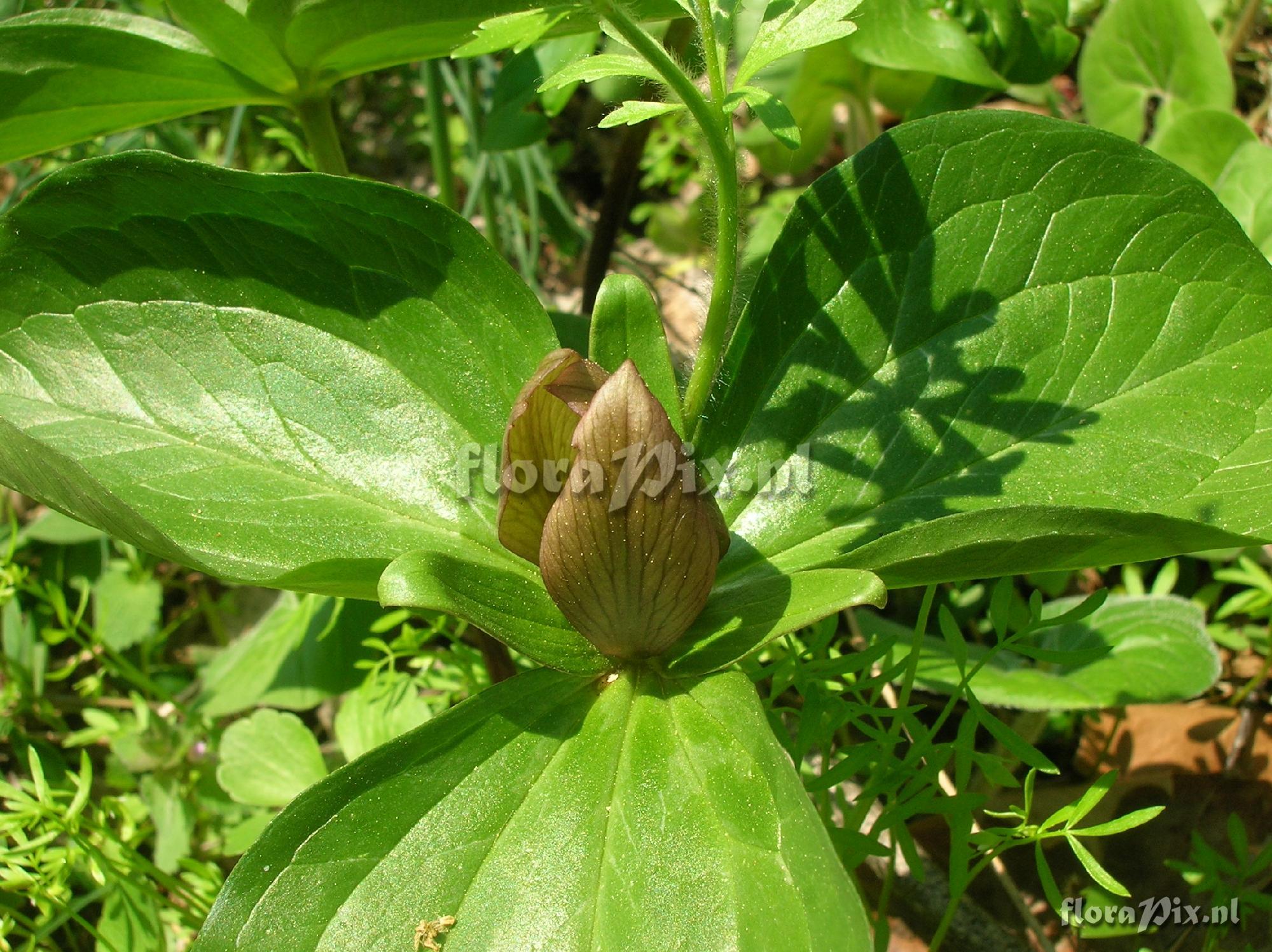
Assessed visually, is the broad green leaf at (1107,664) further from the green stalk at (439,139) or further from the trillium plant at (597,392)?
the green stalk at (439,139)

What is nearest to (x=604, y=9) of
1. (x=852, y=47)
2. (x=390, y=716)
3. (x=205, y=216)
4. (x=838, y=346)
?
(x=838, y=346)

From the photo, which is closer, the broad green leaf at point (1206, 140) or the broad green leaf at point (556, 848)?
the broad green leaf at point (556, 848)

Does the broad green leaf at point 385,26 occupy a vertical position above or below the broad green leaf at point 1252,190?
above

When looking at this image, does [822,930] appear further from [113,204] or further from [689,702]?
[113,204]

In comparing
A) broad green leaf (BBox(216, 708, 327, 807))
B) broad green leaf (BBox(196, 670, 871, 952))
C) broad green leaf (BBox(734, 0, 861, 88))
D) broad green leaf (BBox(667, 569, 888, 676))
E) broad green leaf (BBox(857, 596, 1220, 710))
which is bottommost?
broad green leaf (BBox(216, 708, 327, 807))

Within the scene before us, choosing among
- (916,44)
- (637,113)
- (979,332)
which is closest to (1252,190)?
(916,44)

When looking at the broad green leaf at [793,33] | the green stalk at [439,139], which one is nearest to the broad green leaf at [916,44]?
the broad green leaf at [793,33]

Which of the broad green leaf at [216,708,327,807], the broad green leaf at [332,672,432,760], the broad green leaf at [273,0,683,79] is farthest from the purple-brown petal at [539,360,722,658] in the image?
the broad green leaf at [216,708,327,807]

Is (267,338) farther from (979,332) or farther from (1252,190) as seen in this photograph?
(1252,190)

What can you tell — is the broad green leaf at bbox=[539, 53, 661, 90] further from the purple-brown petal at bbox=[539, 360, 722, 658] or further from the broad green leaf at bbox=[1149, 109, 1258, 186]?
the broad green leaf at bbox=[1149, 109, 1258, 186]
